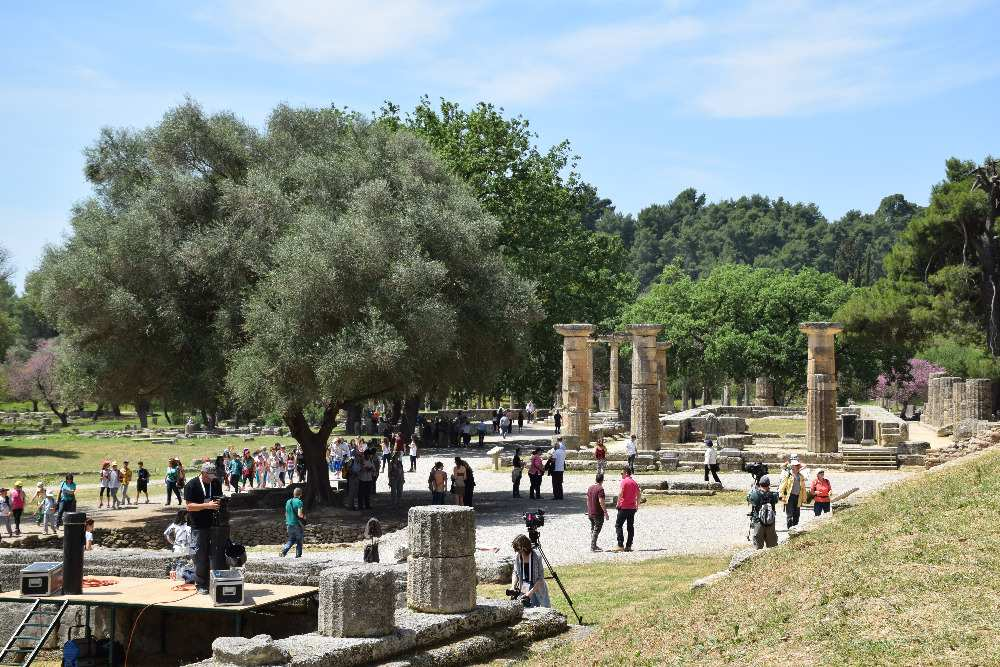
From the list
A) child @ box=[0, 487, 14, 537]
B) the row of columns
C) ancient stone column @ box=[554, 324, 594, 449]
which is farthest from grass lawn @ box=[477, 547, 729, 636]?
ancient stone column @ box=[554, 324, 594, 449]

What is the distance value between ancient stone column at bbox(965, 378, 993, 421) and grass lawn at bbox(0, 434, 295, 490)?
29.3 meters

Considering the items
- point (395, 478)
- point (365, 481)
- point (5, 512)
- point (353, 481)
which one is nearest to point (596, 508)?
point (365, 481)

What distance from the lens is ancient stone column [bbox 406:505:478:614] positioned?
13.4 meters

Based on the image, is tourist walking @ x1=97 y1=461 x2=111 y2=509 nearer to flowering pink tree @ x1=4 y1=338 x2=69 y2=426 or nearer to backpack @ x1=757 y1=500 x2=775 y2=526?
backpack @ x1=757 y1=500 x2=775 y2=526

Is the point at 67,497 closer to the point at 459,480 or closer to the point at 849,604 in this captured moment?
the point at 459,480

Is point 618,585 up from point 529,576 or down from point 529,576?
down

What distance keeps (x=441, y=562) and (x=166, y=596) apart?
3.36 metres

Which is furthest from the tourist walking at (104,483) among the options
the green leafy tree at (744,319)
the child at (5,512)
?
the green leafy tree at (744,319)

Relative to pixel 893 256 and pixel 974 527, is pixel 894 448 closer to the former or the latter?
pixel 893 256

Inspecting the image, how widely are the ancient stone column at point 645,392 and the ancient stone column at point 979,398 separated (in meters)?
14.5

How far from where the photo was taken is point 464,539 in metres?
13.7

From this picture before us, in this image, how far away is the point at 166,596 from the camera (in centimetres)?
1377

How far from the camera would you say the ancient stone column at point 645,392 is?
4000 cm

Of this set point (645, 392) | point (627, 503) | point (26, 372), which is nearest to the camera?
point (627, 503)
